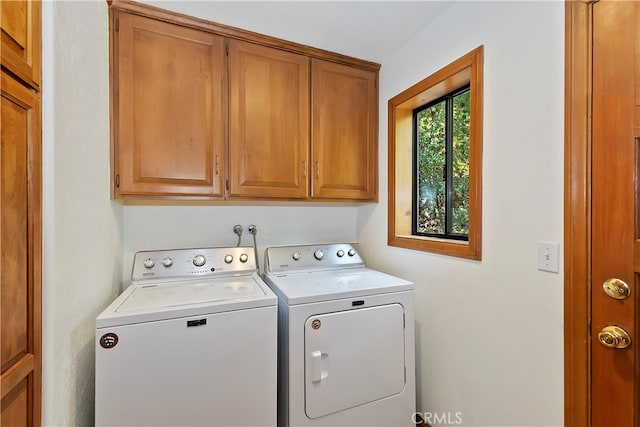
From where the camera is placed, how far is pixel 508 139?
1.24m

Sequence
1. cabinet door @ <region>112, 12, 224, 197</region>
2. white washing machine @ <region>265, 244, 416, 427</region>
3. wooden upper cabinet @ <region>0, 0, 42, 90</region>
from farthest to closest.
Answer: cabinet door @ <region>112, 12, 224, 197</region> → white washing machine @ <region>265, 244, 416, 427</region> → wooden upper cabinet @ <region>0, 0, 42, 90</region>

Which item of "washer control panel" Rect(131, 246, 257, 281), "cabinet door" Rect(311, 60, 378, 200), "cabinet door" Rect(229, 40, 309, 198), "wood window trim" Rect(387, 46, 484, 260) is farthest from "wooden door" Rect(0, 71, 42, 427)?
"wood window trim" Rect(387, 46, 484, 260)

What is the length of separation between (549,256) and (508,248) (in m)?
0.16

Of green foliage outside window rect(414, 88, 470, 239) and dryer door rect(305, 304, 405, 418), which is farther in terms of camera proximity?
green foliage outside window rect(414, 88, 470, 239)

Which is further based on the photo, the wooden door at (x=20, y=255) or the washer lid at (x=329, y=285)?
the washer lid at (x=329, y=285)

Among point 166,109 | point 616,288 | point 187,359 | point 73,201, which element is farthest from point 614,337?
point 166,109

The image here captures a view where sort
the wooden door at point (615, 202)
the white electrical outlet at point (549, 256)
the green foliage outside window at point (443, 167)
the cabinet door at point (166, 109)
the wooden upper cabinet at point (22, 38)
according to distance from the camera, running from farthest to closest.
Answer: the green foliage outside window at point (443, 167)
the cabinet door at point (166, 109)
the white electrical outlet at point (549, 256)
the wooden door at point (615, 202)
the wooden upper cabinet at point (22, 38)

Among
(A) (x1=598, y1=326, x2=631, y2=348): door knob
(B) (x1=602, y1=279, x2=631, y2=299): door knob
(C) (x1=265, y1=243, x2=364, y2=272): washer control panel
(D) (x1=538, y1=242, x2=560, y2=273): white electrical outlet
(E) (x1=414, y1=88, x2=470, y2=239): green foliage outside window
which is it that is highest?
(E) (x1=414, y1=88, x2=470, y2=239): green foliage outside window

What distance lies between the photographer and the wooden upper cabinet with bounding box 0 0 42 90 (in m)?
0.74

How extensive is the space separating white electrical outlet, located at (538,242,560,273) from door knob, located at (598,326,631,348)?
0.22m

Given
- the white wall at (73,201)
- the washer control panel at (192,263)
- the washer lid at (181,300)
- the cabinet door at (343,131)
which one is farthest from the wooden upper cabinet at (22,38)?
the cabinet door at (343,131)

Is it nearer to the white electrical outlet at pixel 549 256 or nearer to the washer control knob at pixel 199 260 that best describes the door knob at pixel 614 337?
the white electrical outlet at pixel 549 256

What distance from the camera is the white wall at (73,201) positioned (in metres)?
0.91

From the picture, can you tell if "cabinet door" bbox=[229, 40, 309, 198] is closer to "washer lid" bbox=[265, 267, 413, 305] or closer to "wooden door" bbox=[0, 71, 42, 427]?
"washer lid" bbox=[265, 267, 413, 305]
